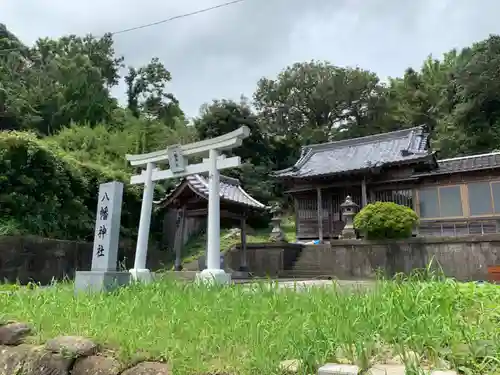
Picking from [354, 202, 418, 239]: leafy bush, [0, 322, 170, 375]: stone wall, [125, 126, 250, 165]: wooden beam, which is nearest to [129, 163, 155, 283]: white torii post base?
[125, 126, 250, 165]: wooden beam

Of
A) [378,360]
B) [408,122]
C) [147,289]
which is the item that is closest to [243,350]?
[378,360]

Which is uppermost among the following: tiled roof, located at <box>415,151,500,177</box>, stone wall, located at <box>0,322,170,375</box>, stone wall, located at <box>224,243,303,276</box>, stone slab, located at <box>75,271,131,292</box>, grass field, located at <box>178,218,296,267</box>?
tiled roof, located at <box>415,151,500,177</box>

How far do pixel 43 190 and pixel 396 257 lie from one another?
13.0m

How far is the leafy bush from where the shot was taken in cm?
1383

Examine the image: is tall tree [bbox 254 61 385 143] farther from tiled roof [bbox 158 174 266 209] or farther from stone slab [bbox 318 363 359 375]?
stone slab [bbox 318 363 359 375]

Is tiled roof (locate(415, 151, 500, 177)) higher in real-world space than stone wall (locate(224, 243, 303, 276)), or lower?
higher

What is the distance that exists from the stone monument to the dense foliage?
8132 mm

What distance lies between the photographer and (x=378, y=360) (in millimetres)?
2574

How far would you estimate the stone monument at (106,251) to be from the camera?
6.53m

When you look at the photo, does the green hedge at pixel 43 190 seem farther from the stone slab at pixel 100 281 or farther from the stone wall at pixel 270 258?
the stone slab at pixel 100 281

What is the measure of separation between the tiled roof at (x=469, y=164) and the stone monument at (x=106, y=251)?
48.7ft

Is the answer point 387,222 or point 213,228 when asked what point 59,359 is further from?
point 387,222

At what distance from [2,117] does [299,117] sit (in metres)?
25.1

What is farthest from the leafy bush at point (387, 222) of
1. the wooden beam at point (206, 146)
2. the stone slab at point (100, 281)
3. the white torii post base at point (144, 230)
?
the stone slab at point (100, 281)
